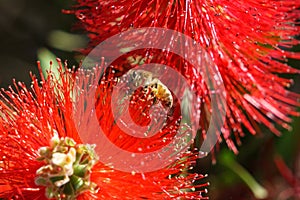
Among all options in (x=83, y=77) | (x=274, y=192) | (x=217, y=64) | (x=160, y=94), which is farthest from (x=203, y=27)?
(x=274, y=192)

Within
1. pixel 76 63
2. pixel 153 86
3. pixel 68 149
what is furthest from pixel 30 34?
pixel 68 149

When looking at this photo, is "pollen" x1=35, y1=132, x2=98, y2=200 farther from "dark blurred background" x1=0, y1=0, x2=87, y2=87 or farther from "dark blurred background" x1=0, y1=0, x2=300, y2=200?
"dark blurred background" x1=0, y1=0, x2=87, y2=87

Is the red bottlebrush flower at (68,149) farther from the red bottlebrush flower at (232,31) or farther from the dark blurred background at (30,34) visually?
the dark blurred background at (30,34)

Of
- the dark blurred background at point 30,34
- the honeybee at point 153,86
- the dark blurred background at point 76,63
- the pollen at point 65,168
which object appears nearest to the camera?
the pollen at point 65,168

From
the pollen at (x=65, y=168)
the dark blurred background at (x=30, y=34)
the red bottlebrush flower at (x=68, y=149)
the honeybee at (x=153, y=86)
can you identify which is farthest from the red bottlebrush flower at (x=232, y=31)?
the dark blurred background at (x=30, y=34)

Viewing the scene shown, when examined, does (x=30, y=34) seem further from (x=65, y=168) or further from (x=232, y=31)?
(x=65, y=168)

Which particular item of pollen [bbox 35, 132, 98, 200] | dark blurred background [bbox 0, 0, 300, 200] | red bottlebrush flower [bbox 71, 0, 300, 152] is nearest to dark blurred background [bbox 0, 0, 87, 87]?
dark blurred background [bbox 0, 0, 300, 200]
